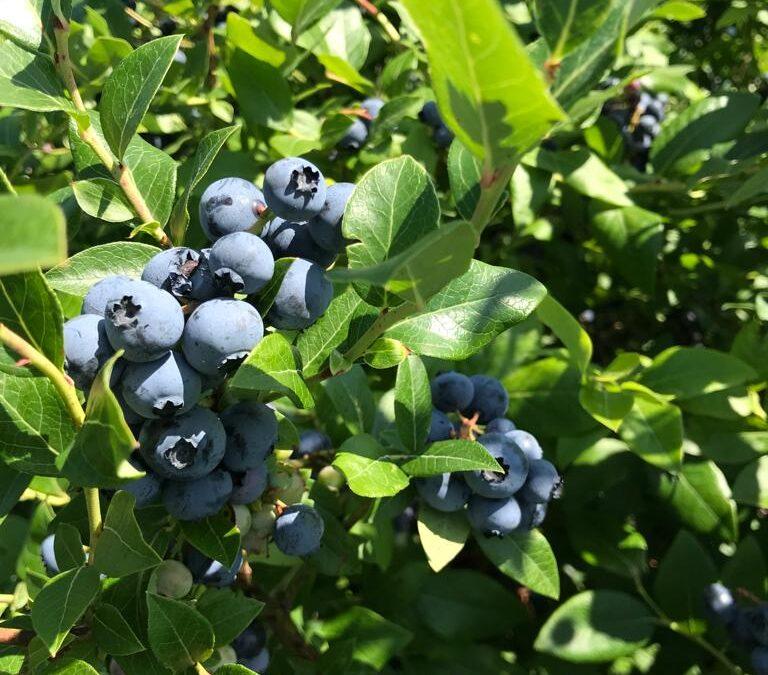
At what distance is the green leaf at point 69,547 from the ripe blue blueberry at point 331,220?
1.76 feet

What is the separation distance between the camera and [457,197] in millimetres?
1005

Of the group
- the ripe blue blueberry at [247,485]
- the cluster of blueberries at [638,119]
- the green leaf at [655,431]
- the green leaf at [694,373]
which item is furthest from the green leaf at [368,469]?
the cluster of blueberries at [638,119]

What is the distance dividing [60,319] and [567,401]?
122cm

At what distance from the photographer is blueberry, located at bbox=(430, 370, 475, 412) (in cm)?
144

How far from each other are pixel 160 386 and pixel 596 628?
1.51m

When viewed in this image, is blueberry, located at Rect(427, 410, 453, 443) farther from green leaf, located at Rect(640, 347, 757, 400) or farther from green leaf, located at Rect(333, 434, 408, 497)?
green leaf, located at Rect(640, 347, 757, 400)

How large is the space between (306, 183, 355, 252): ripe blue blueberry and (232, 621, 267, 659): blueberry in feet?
2.67

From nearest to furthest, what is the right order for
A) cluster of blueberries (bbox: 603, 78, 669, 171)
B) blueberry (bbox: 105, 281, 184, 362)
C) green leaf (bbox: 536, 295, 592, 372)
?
blueberry (bbox: 105, 281, 184, 362) → green leaf (bbox: 536, 295, 592, 372) → cluster of blueberries (bbox: 603, 78, 669, 171)

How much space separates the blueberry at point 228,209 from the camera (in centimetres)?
98

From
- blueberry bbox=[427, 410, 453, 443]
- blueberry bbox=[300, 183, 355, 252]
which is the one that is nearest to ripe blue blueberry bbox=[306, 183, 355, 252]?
blueberry bbox=[300, 183, 355, 252]

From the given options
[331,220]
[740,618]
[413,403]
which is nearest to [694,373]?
[740,618]

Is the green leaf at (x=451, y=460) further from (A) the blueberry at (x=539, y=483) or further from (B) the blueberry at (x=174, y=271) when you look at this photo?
(B) the blueberry at (x=174, y=271)

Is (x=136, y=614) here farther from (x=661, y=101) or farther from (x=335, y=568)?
(x=661, y=101)

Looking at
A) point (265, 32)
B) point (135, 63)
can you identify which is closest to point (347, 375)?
point (135, 63)
